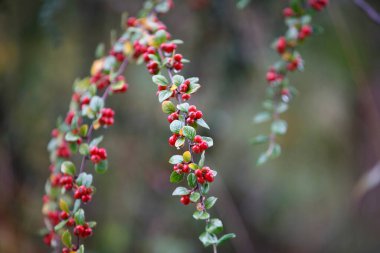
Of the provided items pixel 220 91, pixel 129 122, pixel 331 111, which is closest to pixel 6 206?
pixel 129 122

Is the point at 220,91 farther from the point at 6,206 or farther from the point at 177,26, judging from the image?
the point at 6,206

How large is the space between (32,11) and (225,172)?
1.25 m

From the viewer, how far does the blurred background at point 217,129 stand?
1578mm

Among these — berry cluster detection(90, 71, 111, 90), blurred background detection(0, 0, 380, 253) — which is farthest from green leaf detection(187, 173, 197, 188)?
blurred background detection(0, 0, 380, 253)

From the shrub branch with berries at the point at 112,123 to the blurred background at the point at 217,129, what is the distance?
1.12 ft

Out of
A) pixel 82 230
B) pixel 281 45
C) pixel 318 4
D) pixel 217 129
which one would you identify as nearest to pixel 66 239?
pixel 82 230

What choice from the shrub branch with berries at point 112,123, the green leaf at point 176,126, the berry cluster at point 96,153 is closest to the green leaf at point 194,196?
the shrub branch with berries at point 112,123

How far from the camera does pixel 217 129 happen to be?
1.58 m

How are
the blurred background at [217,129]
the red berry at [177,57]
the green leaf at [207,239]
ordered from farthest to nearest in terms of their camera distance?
the blurred background at [217,129] → the red berry at [177,57] → the green leaf at [207,239]

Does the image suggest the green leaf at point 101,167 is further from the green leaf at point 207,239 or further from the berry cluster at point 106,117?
the green leaf at point 207,239

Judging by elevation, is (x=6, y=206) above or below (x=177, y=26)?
below

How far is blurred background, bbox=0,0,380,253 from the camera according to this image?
158cm

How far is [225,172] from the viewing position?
7.47 ft

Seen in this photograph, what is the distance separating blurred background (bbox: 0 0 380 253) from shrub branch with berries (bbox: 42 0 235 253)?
0.34 metres
